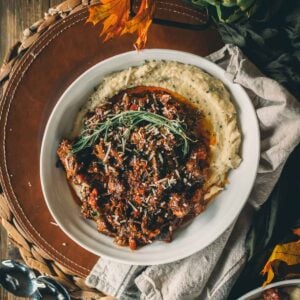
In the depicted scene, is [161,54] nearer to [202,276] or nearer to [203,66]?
[203,66]

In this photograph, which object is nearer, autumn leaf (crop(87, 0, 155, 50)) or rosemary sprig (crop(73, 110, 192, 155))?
autumn leaf (crop(87, 0, 155, 50))

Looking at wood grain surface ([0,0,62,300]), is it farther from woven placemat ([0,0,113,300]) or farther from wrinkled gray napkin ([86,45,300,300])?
wrinkled gray napkin ([86,45,300,300])

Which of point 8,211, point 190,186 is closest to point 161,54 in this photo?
point 190,186

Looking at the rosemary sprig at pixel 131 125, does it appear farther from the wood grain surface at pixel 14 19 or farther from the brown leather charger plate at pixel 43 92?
the wood grain surface at pixel 14 19

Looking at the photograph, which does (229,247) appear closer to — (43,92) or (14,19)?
(43,92)

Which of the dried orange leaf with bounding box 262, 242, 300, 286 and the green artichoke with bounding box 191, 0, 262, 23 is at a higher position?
the green artichoke with bounding box 191, 0, 262, 23

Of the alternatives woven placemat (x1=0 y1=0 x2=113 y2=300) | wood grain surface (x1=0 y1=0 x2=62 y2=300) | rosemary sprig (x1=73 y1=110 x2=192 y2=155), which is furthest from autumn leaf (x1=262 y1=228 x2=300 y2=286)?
wood grain surface (x1=0 y1=0 x2=62 y2=300)
